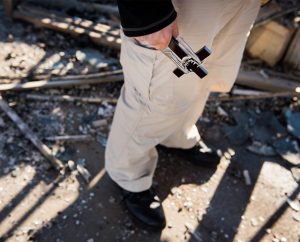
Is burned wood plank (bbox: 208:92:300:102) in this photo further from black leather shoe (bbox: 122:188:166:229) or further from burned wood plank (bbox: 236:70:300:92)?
black leather shoe (bbox: 122:188:166:229)

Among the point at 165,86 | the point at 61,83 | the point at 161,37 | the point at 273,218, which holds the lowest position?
the point at 273,218

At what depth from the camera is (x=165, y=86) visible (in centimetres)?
218

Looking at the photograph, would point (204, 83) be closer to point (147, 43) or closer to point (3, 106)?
point (147, 43)

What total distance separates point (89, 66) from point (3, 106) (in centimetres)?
87

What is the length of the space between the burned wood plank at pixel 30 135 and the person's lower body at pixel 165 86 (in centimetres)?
49

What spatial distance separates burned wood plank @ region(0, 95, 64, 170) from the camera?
3.05m

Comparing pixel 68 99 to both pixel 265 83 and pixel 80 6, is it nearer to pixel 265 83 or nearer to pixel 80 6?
pixel 80 6

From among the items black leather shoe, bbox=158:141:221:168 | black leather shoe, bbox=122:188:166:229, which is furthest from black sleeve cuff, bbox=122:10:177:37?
black leather shoe, bbox=158:141:221:168

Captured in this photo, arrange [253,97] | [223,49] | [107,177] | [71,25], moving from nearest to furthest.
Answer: [223,49] < [107,177] < [253,97] < [71,25]

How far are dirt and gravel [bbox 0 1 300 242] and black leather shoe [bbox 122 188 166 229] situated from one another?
0.07 meters

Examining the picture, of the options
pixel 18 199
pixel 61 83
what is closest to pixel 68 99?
pixel 61 83

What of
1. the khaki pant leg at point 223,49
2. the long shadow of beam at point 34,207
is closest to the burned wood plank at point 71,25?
the khaki pant leg at point 223,49

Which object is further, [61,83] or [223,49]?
[61,83]

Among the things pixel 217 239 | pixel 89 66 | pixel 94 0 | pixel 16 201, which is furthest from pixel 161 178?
pixel 94 0
